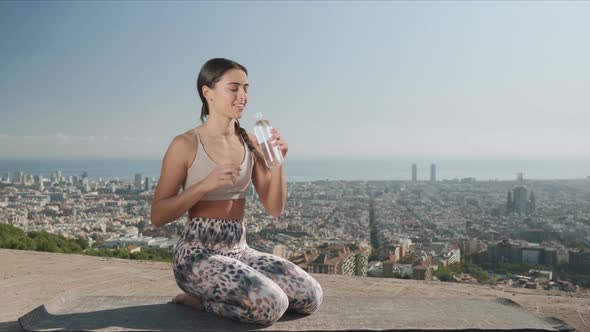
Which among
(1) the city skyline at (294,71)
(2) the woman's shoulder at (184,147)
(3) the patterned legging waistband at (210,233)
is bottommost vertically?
(3) the patterned legging waistband at (210,233)

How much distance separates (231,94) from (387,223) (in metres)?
8.02

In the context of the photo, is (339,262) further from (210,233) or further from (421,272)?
(210,233)

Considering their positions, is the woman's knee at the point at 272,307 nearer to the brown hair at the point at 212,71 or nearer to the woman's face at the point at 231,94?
the woman's face at the point at 231,94

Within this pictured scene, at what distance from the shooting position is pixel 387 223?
10.4 m

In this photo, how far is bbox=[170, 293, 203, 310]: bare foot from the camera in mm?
2984

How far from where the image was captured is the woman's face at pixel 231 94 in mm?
2828

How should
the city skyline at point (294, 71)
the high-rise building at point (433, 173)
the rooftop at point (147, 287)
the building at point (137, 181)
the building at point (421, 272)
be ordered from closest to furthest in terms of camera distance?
the rooftop at point (147, 287) < the building at point (421, 272) < the city skyline at point (294, 71) < the building at point (137, 181) < the high-rise building at point (433, 173)

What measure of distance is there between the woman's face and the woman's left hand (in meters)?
0.35

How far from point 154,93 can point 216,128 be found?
888 cm

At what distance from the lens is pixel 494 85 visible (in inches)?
538

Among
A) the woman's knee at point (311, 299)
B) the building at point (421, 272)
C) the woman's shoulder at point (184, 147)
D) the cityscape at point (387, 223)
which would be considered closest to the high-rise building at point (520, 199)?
the cityscape at point (387, 223)

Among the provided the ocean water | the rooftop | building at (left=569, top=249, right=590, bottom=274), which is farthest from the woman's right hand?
the ocean water

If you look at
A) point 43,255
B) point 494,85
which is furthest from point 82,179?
point 494,85

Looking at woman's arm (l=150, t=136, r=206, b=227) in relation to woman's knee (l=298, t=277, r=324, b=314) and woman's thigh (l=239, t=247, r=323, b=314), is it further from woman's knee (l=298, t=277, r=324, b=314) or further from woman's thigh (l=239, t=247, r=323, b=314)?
woman's knee (l=298, t=277, r=324, b=314)
